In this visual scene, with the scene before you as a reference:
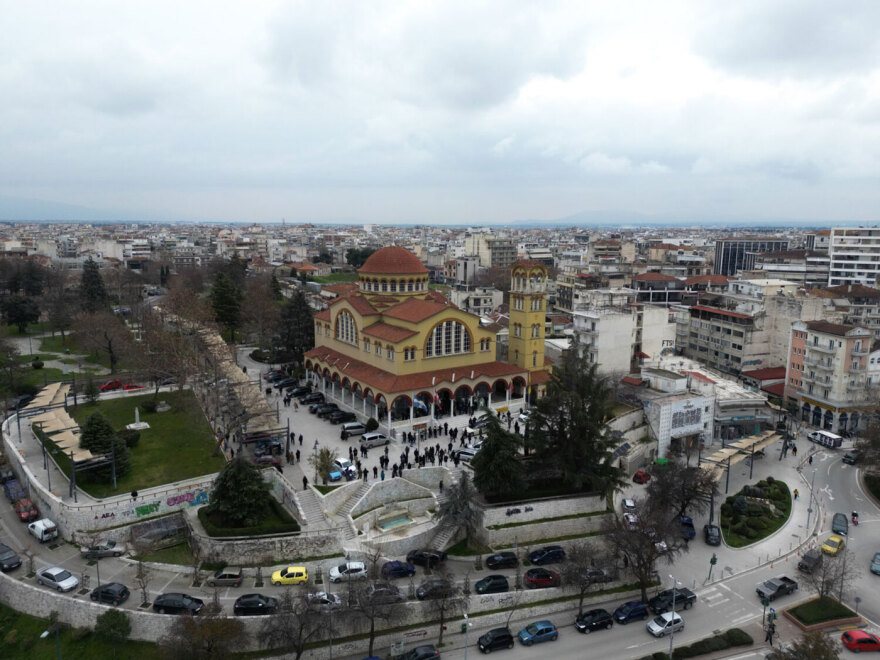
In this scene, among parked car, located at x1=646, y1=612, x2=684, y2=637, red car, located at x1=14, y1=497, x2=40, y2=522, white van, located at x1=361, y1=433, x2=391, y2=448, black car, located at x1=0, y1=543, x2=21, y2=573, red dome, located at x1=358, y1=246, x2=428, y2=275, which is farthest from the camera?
red dome, located at x1=358, y1=246, x2=428, y2=275

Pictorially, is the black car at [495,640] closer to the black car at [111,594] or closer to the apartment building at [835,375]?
the black car at [111,594]

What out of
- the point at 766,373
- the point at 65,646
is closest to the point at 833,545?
the point at 766,373

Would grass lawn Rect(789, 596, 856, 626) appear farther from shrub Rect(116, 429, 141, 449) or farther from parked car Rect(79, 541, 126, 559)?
shrub Rect(116, 429, 141, 449)

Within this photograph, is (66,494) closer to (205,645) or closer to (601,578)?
(205,645)

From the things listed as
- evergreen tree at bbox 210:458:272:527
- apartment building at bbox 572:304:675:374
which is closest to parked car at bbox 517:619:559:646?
evergreen tree at bbox 210:458:272:527

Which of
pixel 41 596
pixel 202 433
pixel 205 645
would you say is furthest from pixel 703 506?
pixel 41 596

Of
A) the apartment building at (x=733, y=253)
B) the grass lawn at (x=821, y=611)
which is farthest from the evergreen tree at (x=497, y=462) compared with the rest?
the apartment building at (x=733, y=253)
